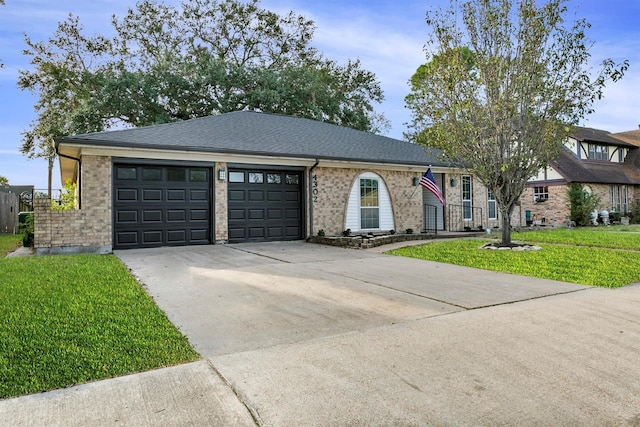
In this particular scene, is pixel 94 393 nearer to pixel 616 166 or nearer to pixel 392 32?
pixel 392 32

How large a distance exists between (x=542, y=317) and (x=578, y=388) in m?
1.83

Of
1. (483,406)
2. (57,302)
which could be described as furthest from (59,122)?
(483,406)

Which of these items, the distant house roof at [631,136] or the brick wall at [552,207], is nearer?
the brick wall at [552,207]

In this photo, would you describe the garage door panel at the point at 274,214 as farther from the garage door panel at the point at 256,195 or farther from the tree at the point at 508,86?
the tree at the point at 508,86

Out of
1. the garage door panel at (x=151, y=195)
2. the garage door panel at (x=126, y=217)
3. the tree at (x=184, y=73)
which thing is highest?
the tree at (x=184, y=73)

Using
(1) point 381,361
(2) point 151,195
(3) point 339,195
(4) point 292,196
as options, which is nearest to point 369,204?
(3) point 339,195

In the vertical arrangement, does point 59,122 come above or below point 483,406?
above

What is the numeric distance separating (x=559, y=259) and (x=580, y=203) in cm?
1575

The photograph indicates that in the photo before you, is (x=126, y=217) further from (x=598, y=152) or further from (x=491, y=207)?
(x=598, y=152)

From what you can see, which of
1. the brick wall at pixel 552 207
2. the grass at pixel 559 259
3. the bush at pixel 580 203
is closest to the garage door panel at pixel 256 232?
the grass at pixel 559 259

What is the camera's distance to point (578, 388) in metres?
2.75

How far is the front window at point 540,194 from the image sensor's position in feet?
77.8

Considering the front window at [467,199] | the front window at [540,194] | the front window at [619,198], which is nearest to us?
the front window at [467,199]

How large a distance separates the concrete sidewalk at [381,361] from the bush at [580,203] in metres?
17.8
